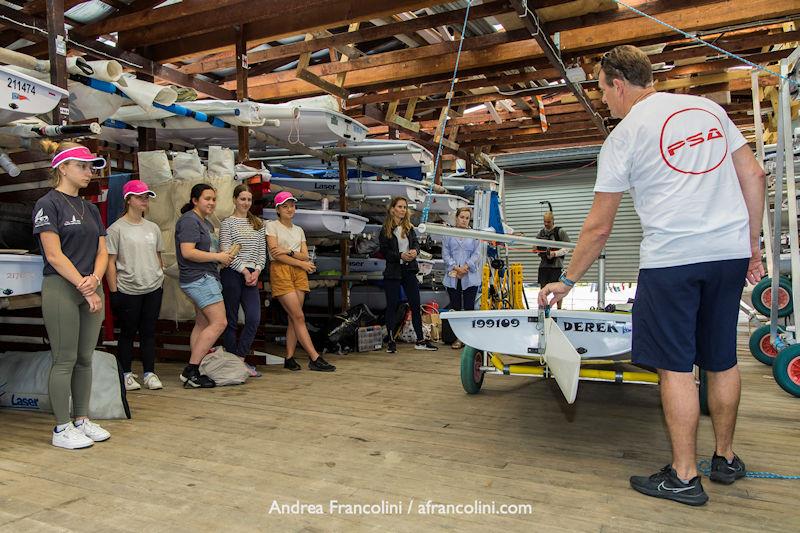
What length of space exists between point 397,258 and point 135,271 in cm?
260

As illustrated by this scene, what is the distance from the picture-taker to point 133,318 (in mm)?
4172

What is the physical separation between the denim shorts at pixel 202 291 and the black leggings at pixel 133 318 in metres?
0.21

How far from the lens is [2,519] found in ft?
6.89

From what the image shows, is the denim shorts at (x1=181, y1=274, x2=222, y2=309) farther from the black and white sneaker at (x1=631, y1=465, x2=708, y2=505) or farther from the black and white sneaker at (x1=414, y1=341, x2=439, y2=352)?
the black and white sneaker at (x1=631, y1=465, x2=708, y2=505)

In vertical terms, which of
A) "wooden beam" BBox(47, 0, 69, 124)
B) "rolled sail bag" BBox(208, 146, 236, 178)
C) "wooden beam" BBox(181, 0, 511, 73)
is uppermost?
"wooden beam" BBox(181, 0, 511, 73)

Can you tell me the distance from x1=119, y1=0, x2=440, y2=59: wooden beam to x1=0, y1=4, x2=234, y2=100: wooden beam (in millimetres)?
171

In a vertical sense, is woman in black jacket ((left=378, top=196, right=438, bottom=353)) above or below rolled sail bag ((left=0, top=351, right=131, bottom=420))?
above

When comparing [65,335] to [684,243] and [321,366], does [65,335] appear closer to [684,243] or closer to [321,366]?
[321,366]

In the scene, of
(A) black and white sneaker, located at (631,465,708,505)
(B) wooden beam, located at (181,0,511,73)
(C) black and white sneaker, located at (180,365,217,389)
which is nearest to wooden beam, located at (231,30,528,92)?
Result: (B) wooden beam, located at (181,0,511,73)

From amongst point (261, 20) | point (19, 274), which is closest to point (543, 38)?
point (261, 20)

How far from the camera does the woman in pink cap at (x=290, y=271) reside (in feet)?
16.0

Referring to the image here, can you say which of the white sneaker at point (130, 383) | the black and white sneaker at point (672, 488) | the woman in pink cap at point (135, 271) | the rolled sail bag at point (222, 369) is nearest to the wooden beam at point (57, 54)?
the woman in pink cap at point (135, 271)

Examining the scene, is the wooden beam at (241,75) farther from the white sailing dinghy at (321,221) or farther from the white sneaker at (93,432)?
the white sneaker at (93,432)

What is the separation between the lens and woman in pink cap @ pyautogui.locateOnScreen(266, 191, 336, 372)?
488 cm
